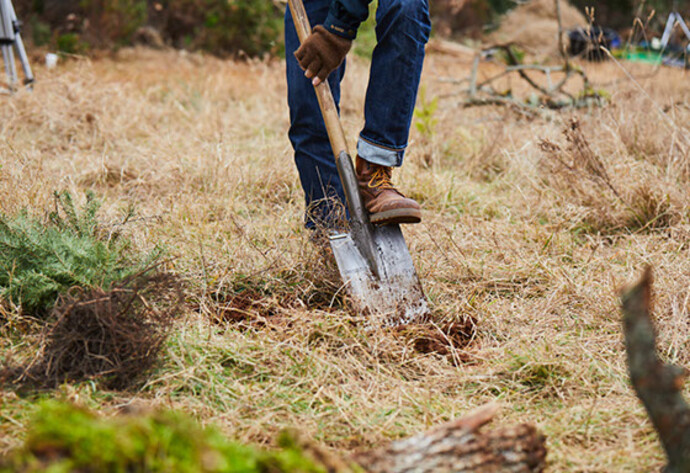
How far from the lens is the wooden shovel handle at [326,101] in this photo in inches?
91.6

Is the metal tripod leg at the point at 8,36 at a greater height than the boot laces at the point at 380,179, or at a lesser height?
greater

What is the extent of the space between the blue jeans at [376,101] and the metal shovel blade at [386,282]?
256 millimetres

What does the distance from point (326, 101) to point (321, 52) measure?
7.5 inches

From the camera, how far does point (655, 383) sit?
→ 3.65 ft

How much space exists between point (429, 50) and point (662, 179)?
26.0 feet

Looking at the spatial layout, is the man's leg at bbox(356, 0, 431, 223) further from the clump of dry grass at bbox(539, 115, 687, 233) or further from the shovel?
the clump of dry grass at bbox(539, 115, 687, 233)

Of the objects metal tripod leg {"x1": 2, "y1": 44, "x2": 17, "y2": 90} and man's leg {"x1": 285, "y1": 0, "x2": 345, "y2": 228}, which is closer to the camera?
man's leg {"x1": 285, "y1": 0, "x2": 345, "y2": 228}

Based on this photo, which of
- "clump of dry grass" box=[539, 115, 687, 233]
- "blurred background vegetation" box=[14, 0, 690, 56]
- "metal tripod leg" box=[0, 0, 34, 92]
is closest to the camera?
"clump of dry grass" box=[539, 115, 687, 233]

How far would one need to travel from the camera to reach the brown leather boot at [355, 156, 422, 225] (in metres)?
2.19

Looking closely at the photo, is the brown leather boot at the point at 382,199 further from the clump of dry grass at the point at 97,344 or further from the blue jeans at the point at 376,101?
the clump of dry grass at the point at 97,344

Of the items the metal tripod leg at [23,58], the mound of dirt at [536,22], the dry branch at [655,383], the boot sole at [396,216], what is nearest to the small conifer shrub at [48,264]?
the boot sole at [396,216]

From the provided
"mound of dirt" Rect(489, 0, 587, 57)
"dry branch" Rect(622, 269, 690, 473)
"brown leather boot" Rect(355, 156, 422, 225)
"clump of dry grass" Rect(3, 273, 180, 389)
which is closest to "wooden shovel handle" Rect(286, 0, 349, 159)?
"brown leather boot" Rect(355, 156, 422, 225)

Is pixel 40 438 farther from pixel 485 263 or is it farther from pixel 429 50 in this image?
pixel 429 50

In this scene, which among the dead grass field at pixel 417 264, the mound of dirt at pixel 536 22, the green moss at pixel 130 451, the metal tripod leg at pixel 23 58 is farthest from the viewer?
the mound of dirt at pixel 536 22
